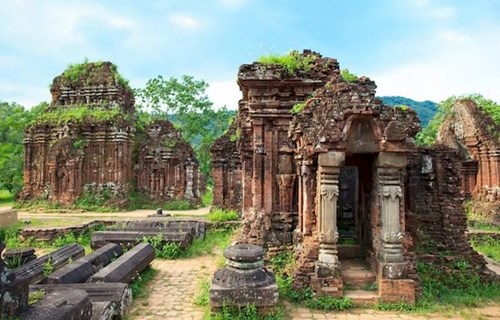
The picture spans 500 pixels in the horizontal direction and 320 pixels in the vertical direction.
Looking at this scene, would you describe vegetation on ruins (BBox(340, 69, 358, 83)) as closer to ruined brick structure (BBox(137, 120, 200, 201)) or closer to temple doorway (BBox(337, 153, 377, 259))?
temple doorway (BBox(337, 153, 377, 259))

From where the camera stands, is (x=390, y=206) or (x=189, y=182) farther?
(x=189, y=182)

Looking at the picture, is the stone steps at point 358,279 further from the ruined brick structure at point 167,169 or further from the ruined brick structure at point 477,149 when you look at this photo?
the ruined brick structure at point 167,169

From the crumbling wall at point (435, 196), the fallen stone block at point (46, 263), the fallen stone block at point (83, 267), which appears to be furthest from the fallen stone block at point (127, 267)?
the crumbling wall at point (435, 196)

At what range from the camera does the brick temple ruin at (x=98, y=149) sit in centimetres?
2202

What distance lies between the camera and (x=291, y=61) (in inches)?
364

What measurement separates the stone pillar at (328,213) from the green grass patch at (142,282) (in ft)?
11.6

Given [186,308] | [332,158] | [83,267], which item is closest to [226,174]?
[83,267]

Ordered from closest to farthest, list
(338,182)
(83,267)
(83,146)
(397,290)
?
(397,290), (83,267), (338,182), (83,146)

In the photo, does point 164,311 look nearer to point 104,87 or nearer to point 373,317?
point 373,317

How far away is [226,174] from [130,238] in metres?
8.27

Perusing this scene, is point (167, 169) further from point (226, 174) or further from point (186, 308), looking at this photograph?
point (186, 308)

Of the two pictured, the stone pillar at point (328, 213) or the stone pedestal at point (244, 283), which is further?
the stone pillar at point (328, 213)

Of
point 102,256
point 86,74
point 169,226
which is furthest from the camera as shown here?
point 86,74

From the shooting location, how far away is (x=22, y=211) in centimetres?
2119
